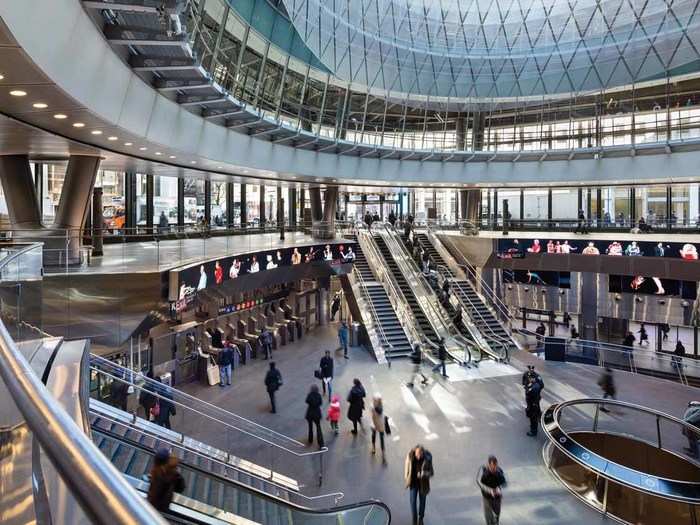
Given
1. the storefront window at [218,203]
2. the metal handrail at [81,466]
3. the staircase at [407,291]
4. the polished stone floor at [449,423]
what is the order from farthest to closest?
the storefront window at [218,203] < the staircase at [407,291] < the polished stone floor at [449,423] < the metal handrail at [81,466]

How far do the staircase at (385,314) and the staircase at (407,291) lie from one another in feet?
3.66

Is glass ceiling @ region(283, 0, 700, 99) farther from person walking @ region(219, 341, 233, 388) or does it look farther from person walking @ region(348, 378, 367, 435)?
person walking @ region(348, 378, 367, 435)

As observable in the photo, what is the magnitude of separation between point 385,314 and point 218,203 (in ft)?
64.5

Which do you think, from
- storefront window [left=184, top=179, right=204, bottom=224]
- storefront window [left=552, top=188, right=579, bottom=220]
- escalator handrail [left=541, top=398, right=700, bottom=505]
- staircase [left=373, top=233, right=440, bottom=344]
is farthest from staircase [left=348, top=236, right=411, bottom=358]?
storefront window [left=552, top=188, right=579, bottom=220]

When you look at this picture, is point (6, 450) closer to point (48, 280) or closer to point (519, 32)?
point (48, 280)

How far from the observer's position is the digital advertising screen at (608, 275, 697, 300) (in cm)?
3073

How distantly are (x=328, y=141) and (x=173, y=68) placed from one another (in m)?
15.9

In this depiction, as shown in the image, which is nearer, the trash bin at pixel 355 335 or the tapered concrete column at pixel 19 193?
the tapered concrete column at pixel 19 193

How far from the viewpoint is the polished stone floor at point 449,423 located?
367 inches

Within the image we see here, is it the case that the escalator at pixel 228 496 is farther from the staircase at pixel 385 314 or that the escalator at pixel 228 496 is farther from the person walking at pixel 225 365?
the staircase at pixel 385 314

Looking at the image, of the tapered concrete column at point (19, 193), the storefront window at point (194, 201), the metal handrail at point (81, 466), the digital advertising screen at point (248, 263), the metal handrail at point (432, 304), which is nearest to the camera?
the metal handrail at point (81, 466)

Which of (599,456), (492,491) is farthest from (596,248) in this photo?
(492,491)

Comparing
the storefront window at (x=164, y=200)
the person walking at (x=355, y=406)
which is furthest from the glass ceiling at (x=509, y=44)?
the person walking at (x=355, y=406)

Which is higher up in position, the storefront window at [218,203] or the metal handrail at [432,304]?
the storefront window at [218,203]
